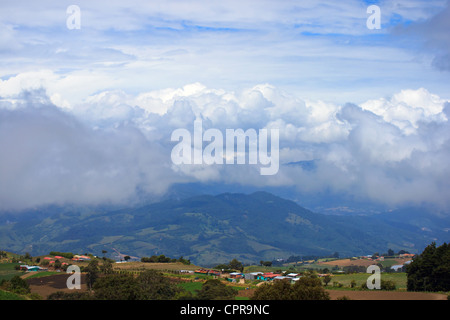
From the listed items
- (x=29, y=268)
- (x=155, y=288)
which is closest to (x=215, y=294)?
(x=155, y=288)

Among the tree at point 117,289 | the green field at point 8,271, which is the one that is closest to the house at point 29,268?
the green field at point 8,271

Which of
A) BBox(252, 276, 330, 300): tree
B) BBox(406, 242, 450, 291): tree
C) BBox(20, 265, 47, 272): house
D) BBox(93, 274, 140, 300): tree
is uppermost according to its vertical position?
BBox(252, 276, 330, 300): tree

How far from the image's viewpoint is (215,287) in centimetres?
8069

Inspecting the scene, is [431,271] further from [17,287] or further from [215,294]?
[17,287]

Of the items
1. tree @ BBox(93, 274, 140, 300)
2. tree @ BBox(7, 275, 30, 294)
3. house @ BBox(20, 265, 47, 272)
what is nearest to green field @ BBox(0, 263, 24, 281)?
house @ BBox(20, 265, 47, 272)

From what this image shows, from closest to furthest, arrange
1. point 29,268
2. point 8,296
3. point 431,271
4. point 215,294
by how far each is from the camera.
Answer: point 8,296 < point 215,294 < point 431,271 < point 29,268

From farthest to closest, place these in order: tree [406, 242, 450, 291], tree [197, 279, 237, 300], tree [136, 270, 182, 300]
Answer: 1. tree [406, 242, 450, 291]
2. tree [136, 270, 182, 300]
3. tree [197, 279, 237, 300]

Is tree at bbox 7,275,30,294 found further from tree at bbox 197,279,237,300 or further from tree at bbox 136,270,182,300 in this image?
tree at bbox 197,279,237,300

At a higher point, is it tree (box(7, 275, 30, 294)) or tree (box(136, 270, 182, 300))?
tree (box(7, 275, 30, 294))

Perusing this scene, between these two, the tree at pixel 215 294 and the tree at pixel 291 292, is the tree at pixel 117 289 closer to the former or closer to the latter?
the tree at pixel 215 294

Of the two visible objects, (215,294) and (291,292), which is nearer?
(291,292)
